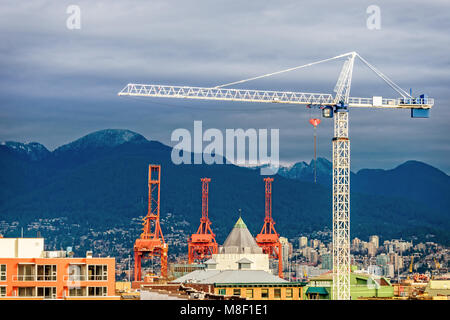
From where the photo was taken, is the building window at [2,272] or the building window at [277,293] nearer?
the building window at [2,272]

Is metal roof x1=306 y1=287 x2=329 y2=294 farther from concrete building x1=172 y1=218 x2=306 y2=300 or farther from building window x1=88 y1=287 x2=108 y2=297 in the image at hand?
building window x1=88 y1=287 x2=108 y2=297

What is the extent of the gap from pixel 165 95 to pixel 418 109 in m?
44.3

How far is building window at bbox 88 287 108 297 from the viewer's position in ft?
336

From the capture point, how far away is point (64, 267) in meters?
102

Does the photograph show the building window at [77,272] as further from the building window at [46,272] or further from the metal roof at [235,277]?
the metal roof at [235,277]

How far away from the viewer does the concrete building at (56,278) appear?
100 meters

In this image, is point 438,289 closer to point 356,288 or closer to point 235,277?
point 356,288

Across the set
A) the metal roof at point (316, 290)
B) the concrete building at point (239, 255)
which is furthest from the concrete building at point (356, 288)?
the concrete building at point (239, 255)

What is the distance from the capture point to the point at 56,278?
332 feet

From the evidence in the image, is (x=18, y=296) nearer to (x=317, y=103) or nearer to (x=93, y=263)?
(x=93, y=263)

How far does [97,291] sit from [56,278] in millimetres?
4249

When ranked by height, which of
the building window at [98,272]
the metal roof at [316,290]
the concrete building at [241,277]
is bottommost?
the metal roof at [316,290]
